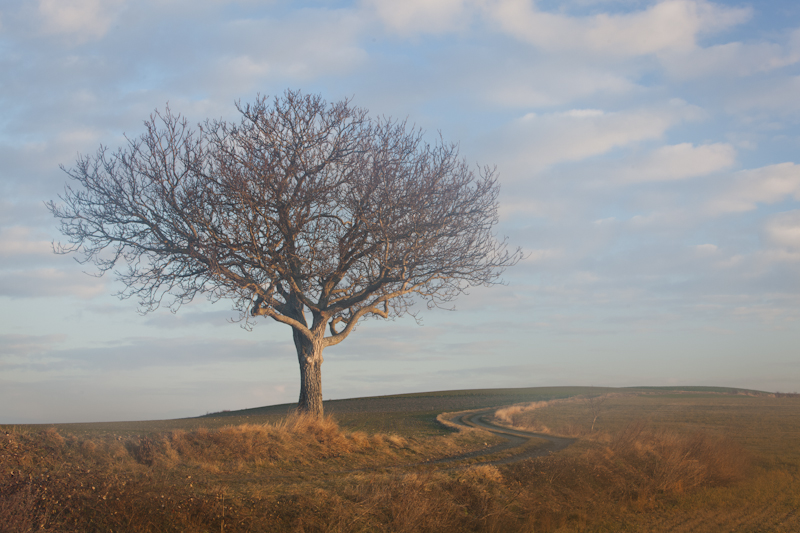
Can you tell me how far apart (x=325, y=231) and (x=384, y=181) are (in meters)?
2.93

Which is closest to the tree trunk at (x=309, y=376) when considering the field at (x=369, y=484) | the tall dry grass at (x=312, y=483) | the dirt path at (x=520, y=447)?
the field at (x=369, y=484)

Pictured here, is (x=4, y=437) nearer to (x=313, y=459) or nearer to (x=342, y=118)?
(x=313, y=459)

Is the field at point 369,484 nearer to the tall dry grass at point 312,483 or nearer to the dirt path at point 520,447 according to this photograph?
the tall dry grass at point 312,483

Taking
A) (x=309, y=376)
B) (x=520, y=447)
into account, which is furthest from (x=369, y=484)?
(x=520, y=447)

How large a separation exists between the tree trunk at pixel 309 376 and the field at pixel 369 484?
6.86ft

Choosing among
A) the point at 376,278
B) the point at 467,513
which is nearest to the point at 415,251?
the point at 376,278

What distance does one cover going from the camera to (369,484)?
34.6 feet

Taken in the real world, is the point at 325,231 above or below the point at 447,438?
above

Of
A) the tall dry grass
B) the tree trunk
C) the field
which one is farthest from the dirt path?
the tree trunk

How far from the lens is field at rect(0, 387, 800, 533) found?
25.6 ft

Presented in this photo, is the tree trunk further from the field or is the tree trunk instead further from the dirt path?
the dirt path

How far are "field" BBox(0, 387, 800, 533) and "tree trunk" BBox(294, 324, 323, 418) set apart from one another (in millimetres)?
2090

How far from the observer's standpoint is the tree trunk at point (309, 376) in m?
19.0

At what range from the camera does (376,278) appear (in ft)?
63.2
